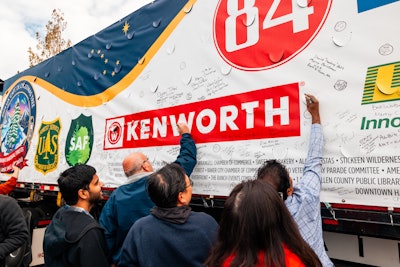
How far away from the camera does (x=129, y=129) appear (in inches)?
120

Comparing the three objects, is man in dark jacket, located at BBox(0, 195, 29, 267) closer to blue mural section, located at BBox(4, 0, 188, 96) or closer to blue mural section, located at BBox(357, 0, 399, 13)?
blue mural section, located at BBox(4, 0, 188, 96)

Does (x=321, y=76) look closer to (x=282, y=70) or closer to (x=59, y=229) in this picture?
(x=282, y=70)

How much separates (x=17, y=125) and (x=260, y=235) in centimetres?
482

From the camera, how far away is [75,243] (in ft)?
5.59

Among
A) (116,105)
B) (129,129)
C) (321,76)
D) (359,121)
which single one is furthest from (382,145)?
(116,105)

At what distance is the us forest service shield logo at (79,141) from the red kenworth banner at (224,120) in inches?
21.3

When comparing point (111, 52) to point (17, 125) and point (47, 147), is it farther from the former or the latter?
point (17, 125)

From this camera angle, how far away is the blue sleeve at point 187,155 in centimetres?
230

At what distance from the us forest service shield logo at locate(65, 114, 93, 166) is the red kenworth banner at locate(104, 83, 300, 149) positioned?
1.78 ft

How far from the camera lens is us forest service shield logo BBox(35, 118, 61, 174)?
13.3 feet

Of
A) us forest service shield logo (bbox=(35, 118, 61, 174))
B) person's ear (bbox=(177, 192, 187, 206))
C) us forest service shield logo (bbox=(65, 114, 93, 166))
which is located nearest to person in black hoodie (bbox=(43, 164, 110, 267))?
person's ear (bbox=(177, 192, 187, 206))

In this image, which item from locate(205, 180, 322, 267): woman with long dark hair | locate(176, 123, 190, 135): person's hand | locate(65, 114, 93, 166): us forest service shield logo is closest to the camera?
locate(205, 180, 322, 267): woman with long dark hair

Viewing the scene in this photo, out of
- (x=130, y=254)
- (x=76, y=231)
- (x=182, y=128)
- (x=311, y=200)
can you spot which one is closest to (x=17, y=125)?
(x=182, y=128)

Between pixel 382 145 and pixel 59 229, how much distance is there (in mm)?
1690
